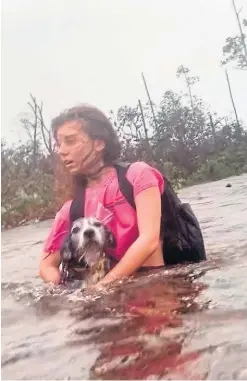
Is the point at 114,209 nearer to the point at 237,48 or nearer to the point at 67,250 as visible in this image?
the point at 67,250

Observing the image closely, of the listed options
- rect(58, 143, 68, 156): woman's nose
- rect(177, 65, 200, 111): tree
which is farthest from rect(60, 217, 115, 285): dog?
rect(177, 65, 200, 111): tree

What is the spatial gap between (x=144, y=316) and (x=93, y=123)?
328 millimetres

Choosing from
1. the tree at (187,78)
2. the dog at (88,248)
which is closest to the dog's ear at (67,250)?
the dog at (88,248)

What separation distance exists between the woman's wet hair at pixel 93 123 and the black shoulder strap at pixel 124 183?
3 centimetres

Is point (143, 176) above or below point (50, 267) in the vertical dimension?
above

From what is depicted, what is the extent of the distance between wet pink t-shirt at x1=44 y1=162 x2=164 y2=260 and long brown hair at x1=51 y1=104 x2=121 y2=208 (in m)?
0.02

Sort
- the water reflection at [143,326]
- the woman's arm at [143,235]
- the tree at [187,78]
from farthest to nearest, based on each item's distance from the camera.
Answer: the tree at [187,78] < the woman's arm at [143,235] < the water reflection at [143,326]

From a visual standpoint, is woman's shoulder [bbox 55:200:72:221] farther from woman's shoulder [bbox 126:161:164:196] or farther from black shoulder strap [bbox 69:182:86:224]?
woman's shoulder [bbox 126:161:164:196]

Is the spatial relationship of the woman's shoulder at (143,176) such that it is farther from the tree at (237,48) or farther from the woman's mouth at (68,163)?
the tree at (237,48)

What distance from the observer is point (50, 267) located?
1.04m

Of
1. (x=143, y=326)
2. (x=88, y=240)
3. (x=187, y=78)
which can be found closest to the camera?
(x=143, y=326)

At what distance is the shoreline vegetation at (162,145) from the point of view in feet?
3.35

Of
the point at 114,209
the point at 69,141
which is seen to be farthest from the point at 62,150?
the point at 114,209

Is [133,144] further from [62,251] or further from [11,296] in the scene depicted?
[11,296]
